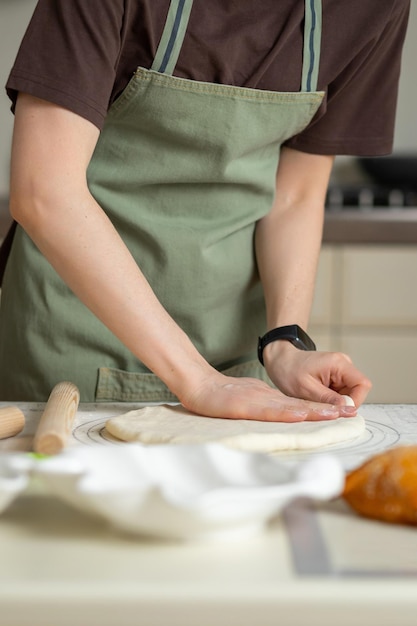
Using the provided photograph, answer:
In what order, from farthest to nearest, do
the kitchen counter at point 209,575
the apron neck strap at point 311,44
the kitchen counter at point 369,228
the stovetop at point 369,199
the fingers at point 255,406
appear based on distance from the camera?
the stovetop at point 369,199 → the kitchen counter at point 369,228 → the apron neck strap at point 311,44 → the fingers at point 255,406 → the kitchen counter at point 209,575

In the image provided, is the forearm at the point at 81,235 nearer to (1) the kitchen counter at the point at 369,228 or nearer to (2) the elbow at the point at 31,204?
(2) the elbow at the point at 31,204

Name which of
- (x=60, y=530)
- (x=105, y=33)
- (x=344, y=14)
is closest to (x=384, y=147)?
(x=344, y=14)

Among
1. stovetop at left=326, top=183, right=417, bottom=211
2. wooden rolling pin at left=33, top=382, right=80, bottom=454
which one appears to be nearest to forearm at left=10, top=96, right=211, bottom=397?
wooden rolling pin at left=33, top=382, right=80, bottom=454

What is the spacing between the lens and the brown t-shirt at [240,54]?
3.21ft

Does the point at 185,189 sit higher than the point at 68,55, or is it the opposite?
the point at 68,55

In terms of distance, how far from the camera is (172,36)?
3.55ft

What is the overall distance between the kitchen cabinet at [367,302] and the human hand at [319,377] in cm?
142

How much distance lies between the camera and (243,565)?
0.51 meters

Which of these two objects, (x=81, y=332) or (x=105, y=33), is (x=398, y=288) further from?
(x=105, y=33)

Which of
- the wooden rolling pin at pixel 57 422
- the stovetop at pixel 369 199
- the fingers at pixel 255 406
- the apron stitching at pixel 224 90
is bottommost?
the fingers at pixel 255 406

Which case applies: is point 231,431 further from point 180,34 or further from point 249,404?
point 180,34

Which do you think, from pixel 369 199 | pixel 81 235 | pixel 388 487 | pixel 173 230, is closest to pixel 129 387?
pixel 173 230

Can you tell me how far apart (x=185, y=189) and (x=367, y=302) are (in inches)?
57.0

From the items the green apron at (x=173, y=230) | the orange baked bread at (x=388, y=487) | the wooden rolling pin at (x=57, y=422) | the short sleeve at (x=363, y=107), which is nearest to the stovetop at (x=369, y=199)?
the short sleeve at (x=363, y=107)
